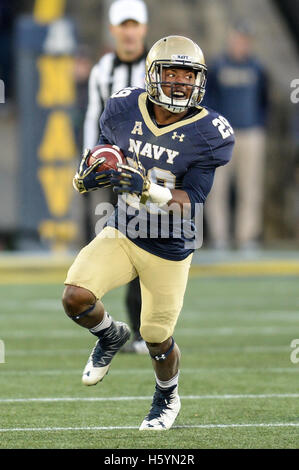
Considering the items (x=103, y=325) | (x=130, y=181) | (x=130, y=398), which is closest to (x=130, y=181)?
(x=130, y=181)

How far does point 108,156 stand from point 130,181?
23cm

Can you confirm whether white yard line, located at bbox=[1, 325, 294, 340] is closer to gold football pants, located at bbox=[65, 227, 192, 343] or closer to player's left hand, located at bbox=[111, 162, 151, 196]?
gold football pants, located at bbox=[65, 227, 192, 343]

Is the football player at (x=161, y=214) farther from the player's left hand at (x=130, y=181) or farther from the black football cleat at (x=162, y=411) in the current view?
the player's left hand at (x=130, y=181)

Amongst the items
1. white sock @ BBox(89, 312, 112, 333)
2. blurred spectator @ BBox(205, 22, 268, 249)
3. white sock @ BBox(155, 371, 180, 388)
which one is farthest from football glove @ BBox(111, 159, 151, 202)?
blurred spectator @ BBox(205, 22, 268, 249)

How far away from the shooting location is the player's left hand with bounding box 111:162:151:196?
4484mm

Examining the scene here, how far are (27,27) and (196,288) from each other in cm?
291

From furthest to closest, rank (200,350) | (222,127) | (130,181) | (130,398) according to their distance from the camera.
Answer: (200,350) < (130,398) < (222,127) < (130,181)

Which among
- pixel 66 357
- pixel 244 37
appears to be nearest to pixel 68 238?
pixel 244 37

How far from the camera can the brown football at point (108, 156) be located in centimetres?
461

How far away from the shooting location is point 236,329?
7652 mm

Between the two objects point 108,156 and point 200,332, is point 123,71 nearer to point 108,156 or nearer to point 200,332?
point 200,332

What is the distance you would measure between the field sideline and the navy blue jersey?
74cm

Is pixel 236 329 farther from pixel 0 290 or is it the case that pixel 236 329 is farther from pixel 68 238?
pixel 68 238

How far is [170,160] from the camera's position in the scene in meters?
4.75
